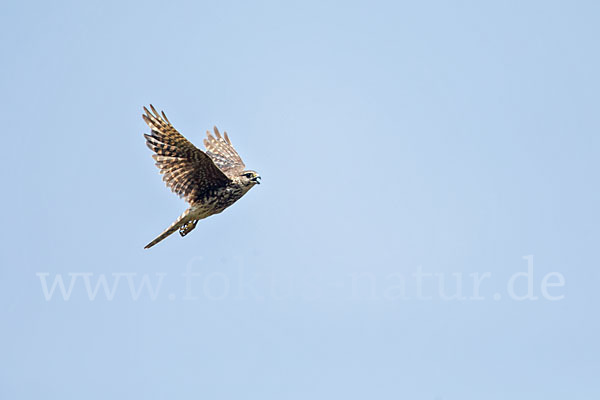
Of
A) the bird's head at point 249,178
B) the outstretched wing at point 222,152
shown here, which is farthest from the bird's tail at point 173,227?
the outstretched wing at point 222,152

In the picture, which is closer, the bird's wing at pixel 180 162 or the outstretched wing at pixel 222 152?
the bird's wing at pixel 180 162

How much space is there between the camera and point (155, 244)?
20.8 metres

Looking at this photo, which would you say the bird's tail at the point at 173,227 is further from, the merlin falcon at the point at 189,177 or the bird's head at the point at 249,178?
the bird's head at the point at 249,178

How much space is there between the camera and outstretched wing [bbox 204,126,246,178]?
23.8m

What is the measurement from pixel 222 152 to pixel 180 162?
3.86 meters

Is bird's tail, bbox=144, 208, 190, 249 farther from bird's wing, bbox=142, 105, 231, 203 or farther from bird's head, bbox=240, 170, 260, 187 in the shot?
bird's head, bbox=240, 170, 260, 187

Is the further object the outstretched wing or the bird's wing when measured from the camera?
the outstretched wing

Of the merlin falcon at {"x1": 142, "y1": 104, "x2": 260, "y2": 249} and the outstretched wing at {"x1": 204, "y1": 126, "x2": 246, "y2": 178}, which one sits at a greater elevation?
the outstretched wing at {"x1": 204, "y1": 126, "x2": 246, "y2": 178}

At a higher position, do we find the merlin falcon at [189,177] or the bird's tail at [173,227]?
the merlin falcon at [189,177]

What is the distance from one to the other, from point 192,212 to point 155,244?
102cm

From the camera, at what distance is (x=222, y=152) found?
24.5 m

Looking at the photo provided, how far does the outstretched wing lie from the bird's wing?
256 cm

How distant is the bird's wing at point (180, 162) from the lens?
2028cm

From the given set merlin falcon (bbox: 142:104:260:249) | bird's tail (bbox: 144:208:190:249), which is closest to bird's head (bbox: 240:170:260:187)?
merlin falcon (bbox: 142:104:260:249)
